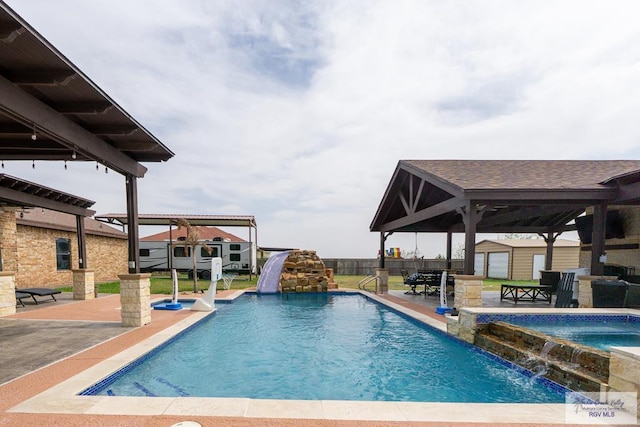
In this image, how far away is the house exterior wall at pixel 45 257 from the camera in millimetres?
11875

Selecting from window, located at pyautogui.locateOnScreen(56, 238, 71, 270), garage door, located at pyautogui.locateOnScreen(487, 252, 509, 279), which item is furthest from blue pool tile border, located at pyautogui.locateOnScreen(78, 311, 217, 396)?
garage door, located at pyautogui.locateOnScreen(487, 252, 509, 279)

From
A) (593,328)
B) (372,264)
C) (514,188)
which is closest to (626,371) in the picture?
(593,328)

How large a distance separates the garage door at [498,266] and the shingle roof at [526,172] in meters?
10.3

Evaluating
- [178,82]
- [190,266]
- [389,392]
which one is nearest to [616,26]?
[389,392]

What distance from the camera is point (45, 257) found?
12930 mm

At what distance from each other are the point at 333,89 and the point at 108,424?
27.9 ft

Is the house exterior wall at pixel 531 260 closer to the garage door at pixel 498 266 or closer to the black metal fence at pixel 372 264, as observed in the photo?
the garage door at pixel 498 266

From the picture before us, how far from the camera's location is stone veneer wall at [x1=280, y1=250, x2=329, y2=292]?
550 inches

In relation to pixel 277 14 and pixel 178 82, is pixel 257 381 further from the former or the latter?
pixel 277 14

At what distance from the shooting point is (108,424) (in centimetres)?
262

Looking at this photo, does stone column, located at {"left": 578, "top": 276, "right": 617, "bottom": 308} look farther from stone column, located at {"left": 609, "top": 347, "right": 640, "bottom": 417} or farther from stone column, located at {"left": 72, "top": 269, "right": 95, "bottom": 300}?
stone column, located at {"left": 72, "top": 269, "right": 95, "bottom": 300}

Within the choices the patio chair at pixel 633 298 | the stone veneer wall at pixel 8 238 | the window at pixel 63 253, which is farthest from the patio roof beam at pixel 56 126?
the patio chair at pixel 633 298

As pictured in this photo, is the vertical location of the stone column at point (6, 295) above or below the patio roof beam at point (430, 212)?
below

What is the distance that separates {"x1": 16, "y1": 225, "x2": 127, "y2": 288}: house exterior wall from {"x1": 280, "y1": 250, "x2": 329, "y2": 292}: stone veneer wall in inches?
342
